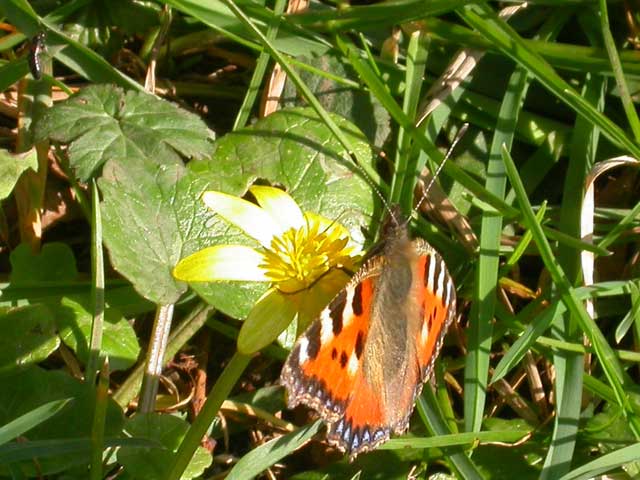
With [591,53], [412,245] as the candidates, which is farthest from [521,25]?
[412,245]

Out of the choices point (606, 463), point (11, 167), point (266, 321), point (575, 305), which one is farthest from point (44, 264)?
point (606, 463)

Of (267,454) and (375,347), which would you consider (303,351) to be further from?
(267,454)

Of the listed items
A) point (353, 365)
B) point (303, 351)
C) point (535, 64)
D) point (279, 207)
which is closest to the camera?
point (303, 351)

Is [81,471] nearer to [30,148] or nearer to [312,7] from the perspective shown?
[30,148]

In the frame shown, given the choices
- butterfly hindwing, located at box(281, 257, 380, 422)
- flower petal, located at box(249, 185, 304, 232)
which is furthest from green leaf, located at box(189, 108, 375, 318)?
butterfly hindwing, located at box(281, 257, 380, 422)

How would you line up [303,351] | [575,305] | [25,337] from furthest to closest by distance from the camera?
[575,305] → [25,337] → [303,351]

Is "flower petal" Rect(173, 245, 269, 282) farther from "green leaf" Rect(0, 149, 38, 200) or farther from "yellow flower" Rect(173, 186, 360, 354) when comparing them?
"green leaf" Rect(0, 149, 38, 200)
